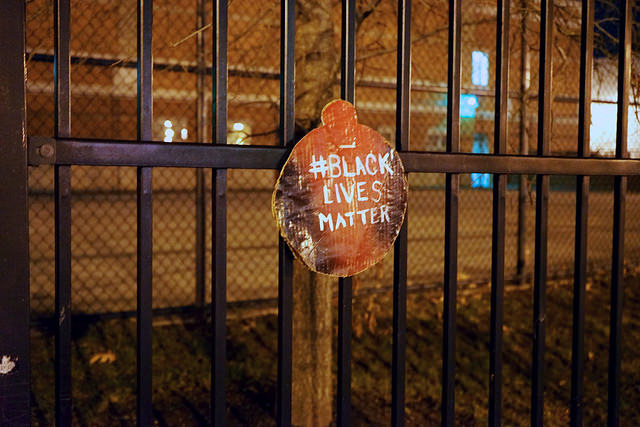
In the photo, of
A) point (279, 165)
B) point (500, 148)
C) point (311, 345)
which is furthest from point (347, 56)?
point (311, 345)

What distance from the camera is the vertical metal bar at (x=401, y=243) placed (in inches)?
84.0

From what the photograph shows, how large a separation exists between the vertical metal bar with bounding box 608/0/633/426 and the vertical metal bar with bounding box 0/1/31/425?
7.45 ft

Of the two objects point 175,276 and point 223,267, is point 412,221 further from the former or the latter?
point 223,267

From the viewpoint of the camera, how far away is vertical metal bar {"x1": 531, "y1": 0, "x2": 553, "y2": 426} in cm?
242

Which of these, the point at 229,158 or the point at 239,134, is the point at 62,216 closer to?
the point at 229,158

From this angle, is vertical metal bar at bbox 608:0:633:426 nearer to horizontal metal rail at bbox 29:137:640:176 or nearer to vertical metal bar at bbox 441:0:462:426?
horizontal metal rail at bbox 29:137:640:176

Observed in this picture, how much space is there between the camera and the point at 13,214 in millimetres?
1608

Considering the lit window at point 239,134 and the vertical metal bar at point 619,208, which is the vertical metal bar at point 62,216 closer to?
the lit window at point 239,134

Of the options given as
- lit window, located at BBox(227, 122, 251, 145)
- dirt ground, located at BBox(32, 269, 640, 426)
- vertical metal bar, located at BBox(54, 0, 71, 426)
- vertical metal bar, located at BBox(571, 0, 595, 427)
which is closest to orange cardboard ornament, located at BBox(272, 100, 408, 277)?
vertical metal bar, located at BBox(54, 0, 71, 426)

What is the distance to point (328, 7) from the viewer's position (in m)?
3.29

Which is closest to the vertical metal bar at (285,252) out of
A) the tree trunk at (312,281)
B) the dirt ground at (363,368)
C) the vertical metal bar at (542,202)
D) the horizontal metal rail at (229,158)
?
the horizontal metal rail at (229,158)

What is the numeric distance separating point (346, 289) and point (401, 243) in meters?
0.26

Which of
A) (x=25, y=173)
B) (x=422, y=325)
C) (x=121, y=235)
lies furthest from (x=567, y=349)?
(x=121, y=235)

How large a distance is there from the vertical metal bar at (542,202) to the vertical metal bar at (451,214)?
378 mm
